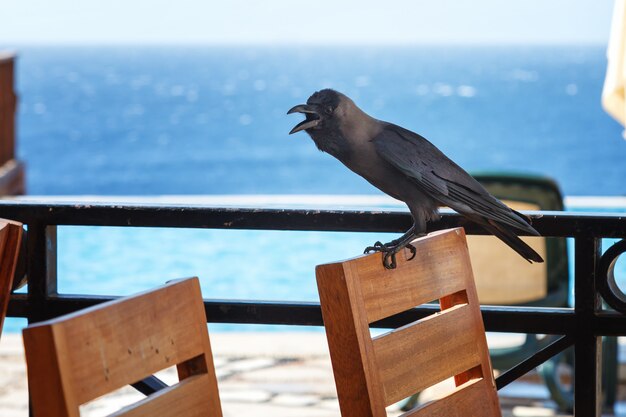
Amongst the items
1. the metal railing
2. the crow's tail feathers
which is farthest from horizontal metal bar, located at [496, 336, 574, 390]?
the crow's tail feathers

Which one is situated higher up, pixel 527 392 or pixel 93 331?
pixel 93 331

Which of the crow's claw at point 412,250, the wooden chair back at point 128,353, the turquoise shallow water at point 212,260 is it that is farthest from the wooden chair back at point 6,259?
the turquoise shallow water at point 212,260

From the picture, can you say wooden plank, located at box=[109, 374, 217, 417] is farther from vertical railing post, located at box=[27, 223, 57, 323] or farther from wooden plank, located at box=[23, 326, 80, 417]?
vertical railing post, located at box=[27, 223, 57, 323]

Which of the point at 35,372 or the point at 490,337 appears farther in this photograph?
the point at 490,337

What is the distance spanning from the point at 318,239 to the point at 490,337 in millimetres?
3046

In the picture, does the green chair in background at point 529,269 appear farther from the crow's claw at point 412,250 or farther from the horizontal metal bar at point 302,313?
the crow's claw at point 412,250

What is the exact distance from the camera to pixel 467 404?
3.34 ft

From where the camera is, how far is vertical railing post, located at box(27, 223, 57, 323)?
1.27m

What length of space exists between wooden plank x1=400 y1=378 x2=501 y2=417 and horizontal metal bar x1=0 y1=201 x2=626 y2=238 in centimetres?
27

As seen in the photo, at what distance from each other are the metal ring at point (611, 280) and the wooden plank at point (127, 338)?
1.94 feet

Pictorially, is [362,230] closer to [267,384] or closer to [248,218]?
[248,218]

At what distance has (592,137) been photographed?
37.7m

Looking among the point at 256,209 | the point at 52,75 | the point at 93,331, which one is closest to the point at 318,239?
the point at 256,209

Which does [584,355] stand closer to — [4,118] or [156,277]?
[156,277]
